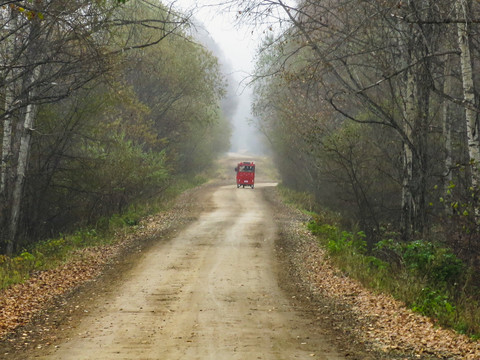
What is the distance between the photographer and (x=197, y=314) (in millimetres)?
9383

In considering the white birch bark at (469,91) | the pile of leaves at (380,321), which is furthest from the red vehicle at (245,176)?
the white birch bark at (469,91)

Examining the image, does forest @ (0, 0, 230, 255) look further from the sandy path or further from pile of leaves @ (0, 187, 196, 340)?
the sandy path

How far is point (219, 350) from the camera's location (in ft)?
24.3

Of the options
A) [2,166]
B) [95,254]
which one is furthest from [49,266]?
[2,166]

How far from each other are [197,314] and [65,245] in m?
8.31

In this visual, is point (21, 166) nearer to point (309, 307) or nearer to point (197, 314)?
point (197, 314)

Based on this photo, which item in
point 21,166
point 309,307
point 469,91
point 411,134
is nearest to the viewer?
point 309,307

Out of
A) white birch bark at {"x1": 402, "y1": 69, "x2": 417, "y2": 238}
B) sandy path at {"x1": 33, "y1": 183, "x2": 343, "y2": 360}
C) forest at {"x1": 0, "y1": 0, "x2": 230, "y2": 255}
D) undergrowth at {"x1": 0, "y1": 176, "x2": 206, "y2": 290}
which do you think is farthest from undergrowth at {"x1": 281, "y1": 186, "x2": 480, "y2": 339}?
forest at {"x1": 0, "y1": 0, "x2": 230, "y2": 255}

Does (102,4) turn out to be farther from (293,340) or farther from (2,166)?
(293,340)

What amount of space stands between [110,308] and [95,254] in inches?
216

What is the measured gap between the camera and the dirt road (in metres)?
7.44

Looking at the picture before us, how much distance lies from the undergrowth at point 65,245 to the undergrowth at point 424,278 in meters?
6.80

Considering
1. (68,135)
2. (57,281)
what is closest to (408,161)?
(57,281)

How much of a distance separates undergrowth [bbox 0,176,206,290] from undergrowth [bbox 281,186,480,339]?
680 cm
